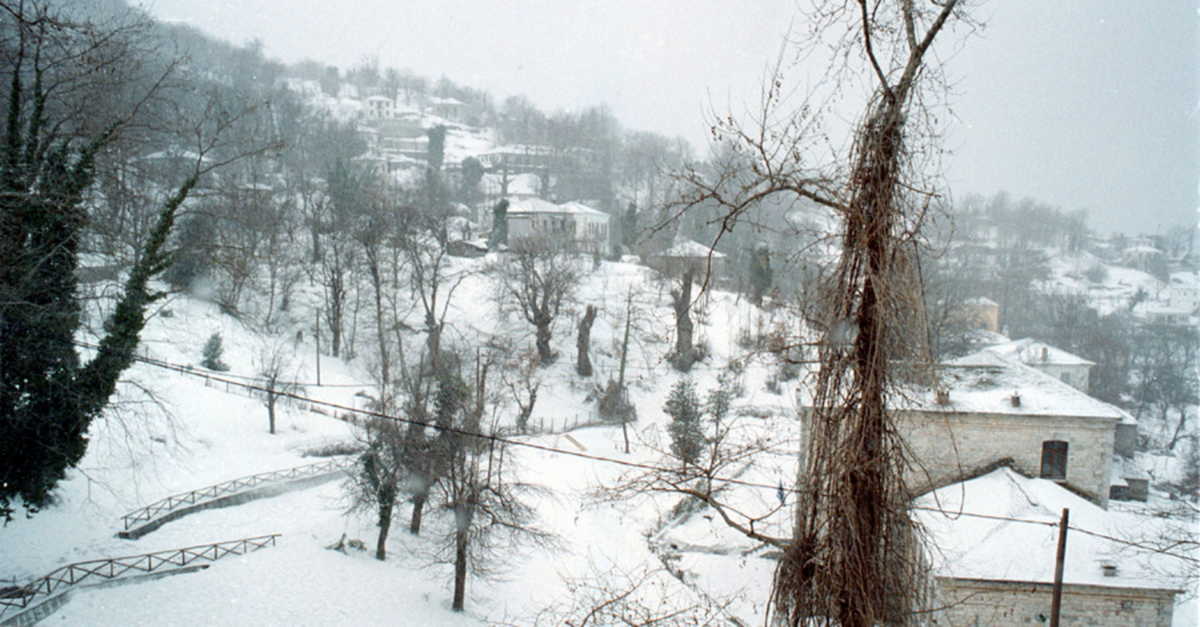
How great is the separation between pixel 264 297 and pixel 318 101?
6342 centimetres

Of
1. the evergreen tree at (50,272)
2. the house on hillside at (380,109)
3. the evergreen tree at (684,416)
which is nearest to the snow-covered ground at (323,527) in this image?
the evergreen tree at (50,272)

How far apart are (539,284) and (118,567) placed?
19230mm

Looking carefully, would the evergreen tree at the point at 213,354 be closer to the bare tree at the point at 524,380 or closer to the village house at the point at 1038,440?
the bare tree at the point at 524,380

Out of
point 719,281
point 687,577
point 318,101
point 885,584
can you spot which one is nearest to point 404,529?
point 687,577

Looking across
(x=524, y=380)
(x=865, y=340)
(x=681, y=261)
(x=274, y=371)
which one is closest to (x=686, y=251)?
(x=681, y=261)

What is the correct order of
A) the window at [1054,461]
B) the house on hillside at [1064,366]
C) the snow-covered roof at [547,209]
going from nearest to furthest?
the window at [1054,461]
the house on hillside at [1064,366]
the snow-covered roof at [547,209]

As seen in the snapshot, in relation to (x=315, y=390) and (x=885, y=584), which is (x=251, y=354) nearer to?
(x=315, y=390)

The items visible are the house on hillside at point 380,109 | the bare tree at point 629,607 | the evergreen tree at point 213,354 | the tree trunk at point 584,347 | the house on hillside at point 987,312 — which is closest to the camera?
the bare tree at point 629,607

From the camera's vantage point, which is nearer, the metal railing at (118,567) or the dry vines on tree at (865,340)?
the dry vines on tree at (865,340)

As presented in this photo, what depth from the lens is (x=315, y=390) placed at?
23297 mm

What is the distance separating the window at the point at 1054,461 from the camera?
12852mm

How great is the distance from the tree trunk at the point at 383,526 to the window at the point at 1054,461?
12.6 metres

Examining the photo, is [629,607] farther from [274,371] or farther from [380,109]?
[380,109]

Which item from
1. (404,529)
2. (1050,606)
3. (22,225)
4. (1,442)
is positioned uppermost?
(22,225)
